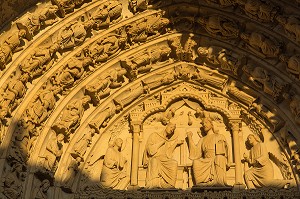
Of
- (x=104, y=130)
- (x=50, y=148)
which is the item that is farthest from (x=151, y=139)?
(x=50, y=148)

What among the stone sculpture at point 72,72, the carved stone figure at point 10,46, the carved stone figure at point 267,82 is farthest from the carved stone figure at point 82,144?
the carved stone figure at point 267,82

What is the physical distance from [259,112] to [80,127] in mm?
2858

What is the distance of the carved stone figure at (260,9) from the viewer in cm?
1057

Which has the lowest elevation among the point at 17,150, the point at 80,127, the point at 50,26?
the point at 17,150

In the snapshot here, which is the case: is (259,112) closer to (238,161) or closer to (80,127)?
(238,161)

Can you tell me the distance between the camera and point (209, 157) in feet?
35.0

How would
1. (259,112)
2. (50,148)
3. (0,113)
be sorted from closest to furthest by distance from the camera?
(0,113)
(50,148)
(259,112)

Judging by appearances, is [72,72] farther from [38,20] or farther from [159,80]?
[159,80]

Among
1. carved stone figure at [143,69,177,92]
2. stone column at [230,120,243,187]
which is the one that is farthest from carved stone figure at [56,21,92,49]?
stone column at [230,120,243,187]

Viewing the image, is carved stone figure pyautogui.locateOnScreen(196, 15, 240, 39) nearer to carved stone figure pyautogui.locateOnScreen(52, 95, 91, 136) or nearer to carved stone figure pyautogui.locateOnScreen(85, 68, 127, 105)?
carved stone figure pyautogui.locateOnScreen(85, 68, 127, 105)

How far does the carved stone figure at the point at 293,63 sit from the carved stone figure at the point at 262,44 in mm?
165

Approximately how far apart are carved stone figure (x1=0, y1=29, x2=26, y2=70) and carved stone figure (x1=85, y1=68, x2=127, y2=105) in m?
1.40

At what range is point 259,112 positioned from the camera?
36.0 feet

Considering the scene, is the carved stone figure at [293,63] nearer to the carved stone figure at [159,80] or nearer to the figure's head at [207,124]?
the figure's head at [207,124]
